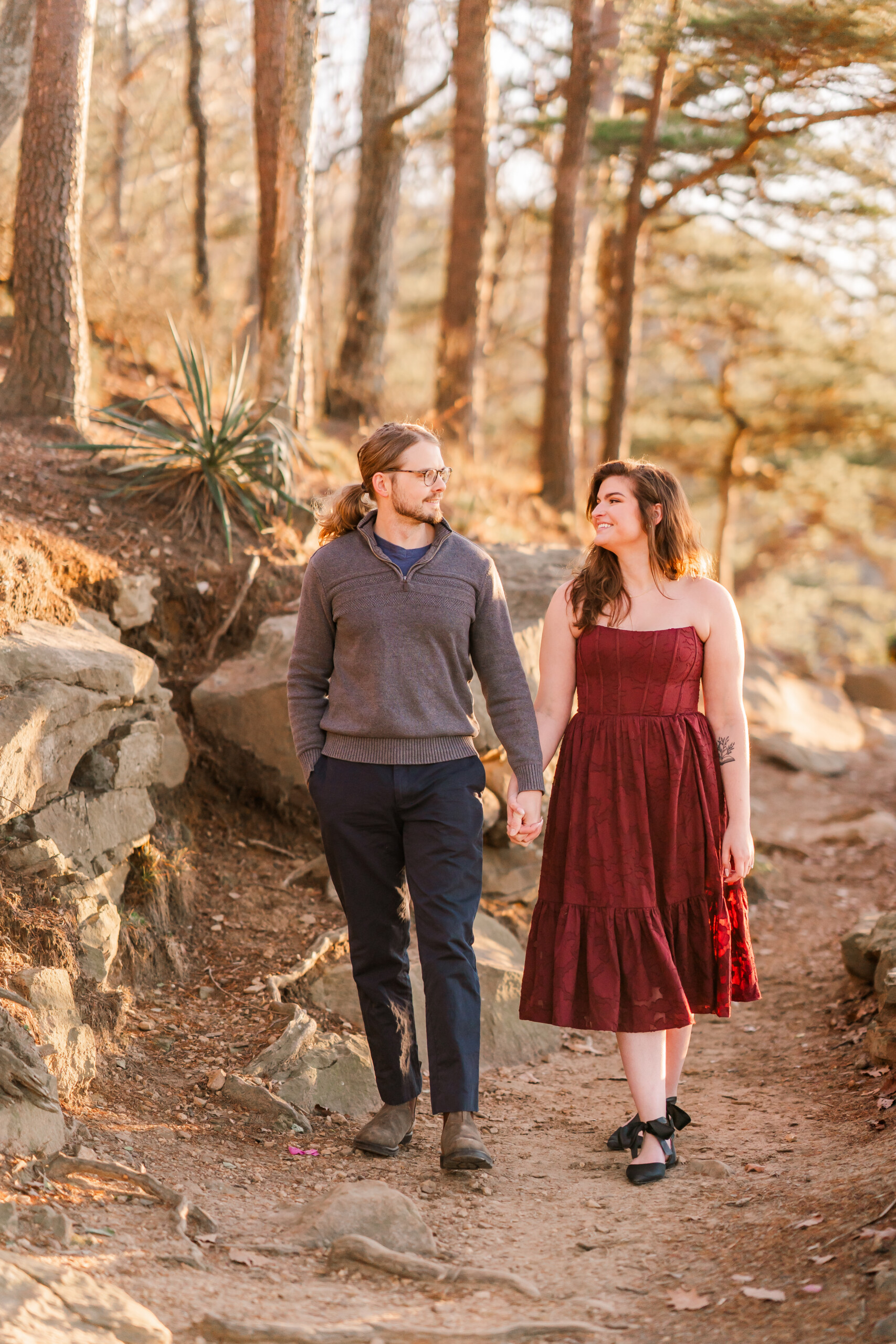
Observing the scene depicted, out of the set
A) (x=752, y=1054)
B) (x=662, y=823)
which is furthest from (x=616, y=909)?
(x=752, y=1054)

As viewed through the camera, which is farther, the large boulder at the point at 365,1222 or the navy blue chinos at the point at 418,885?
the navy blue chinos at the point at 418,885

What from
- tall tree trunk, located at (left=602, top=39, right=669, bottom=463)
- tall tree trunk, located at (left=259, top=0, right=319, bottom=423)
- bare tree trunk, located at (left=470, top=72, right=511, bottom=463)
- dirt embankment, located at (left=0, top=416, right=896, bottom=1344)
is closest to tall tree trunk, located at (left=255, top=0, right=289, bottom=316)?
tall tree trunk, located at (left=259, top=0, right=319, bottom=423)

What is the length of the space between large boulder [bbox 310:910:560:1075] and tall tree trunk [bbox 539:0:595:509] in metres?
8.14

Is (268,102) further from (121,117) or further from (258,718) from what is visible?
(121,117)

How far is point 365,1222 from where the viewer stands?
9.29ft

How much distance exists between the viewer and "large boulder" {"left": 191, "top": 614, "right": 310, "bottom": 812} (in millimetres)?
5281

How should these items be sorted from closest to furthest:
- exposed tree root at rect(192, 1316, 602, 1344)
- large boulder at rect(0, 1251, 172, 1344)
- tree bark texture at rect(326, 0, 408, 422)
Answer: large boulder at rect(0, 1251, 172, 1344) < exposed tree root at rect(192, 1316, 602, 1344) < tree bark texture at rect(326, 0, 408, 422)

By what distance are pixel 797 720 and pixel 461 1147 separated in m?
10.0

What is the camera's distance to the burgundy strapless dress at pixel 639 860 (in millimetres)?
3304

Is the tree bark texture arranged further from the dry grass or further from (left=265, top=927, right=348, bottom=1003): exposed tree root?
(left=265, top=927, right=348, bottom=1003): exposed tree root

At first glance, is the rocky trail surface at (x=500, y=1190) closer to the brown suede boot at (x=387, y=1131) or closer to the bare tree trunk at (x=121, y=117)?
Answer: the brown suede boot at (x=387, y=1131)

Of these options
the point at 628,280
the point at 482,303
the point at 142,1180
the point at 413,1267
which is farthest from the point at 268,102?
the point at 413,1267

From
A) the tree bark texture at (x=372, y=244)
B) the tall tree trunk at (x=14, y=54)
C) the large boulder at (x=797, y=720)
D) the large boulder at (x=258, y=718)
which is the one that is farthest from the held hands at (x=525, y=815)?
the tree bark texture at (x=372, y=244)

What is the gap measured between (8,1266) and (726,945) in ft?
→ 6.78
